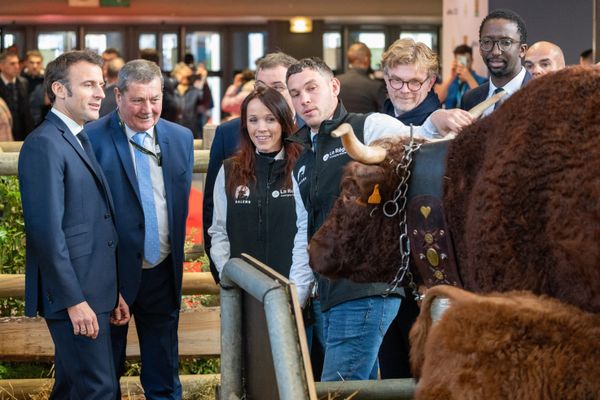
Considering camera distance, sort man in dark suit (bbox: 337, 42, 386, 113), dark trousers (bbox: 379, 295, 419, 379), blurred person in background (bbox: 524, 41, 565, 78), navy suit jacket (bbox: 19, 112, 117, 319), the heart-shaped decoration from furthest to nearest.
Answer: man in dark suit (bbox: 337, 42, 386, 113)
blurred person in background (bbox: 524, 41, 565, 78)
dark trousers (bbox: 379, 295, 419, 379)
navy suit jacket (bbox: 19, 112, 117, 319)
the heart-shaped decoration

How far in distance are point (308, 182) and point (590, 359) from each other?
A: 240cm

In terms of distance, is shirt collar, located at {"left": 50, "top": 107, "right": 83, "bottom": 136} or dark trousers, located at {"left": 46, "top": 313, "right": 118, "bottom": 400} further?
shirt collar, located at {"left": 50, "top": 107, "right": 83, "bottom": 136}

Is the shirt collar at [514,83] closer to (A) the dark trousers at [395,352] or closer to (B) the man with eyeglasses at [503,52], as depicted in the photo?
(B) the man with eyeglasses at [503,52]

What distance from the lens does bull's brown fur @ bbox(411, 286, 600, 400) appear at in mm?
2490

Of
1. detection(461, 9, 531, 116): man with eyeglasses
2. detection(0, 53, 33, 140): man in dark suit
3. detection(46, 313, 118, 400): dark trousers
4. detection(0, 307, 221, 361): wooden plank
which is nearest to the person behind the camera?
detection(46, 313, 118, 400): dark trousers

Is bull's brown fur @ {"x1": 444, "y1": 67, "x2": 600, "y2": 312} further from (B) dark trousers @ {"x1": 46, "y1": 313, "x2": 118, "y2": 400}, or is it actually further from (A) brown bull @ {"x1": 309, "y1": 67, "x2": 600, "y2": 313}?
(B) dark trousers @ {"x1": 46, "y1": 313, "x2": 118, "y2": 400}

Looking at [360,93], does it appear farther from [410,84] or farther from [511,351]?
[511,351]

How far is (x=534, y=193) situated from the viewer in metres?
2.83

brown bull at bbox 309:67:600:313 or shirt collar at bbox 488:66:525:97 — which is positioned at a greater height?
shirt collar at bbox 488:66:525:97

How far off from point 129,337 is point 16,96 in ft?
34.8

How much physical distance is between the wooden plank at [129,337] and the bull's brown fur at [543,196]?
11.0 feet

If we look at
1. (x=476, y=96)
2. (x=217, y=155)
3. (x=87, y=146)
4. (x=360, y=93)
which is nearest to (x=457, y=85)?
(x=360, y=93)

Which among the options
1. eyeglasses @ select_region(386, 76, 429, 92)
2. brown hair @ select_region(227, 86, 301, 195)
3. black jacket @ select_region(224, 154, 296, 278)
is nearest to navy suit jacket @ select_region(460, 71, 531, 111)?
eyeglasses @ select_region(386, 76, 429, 92)

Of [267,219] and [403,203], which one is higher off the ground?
[403,203]
